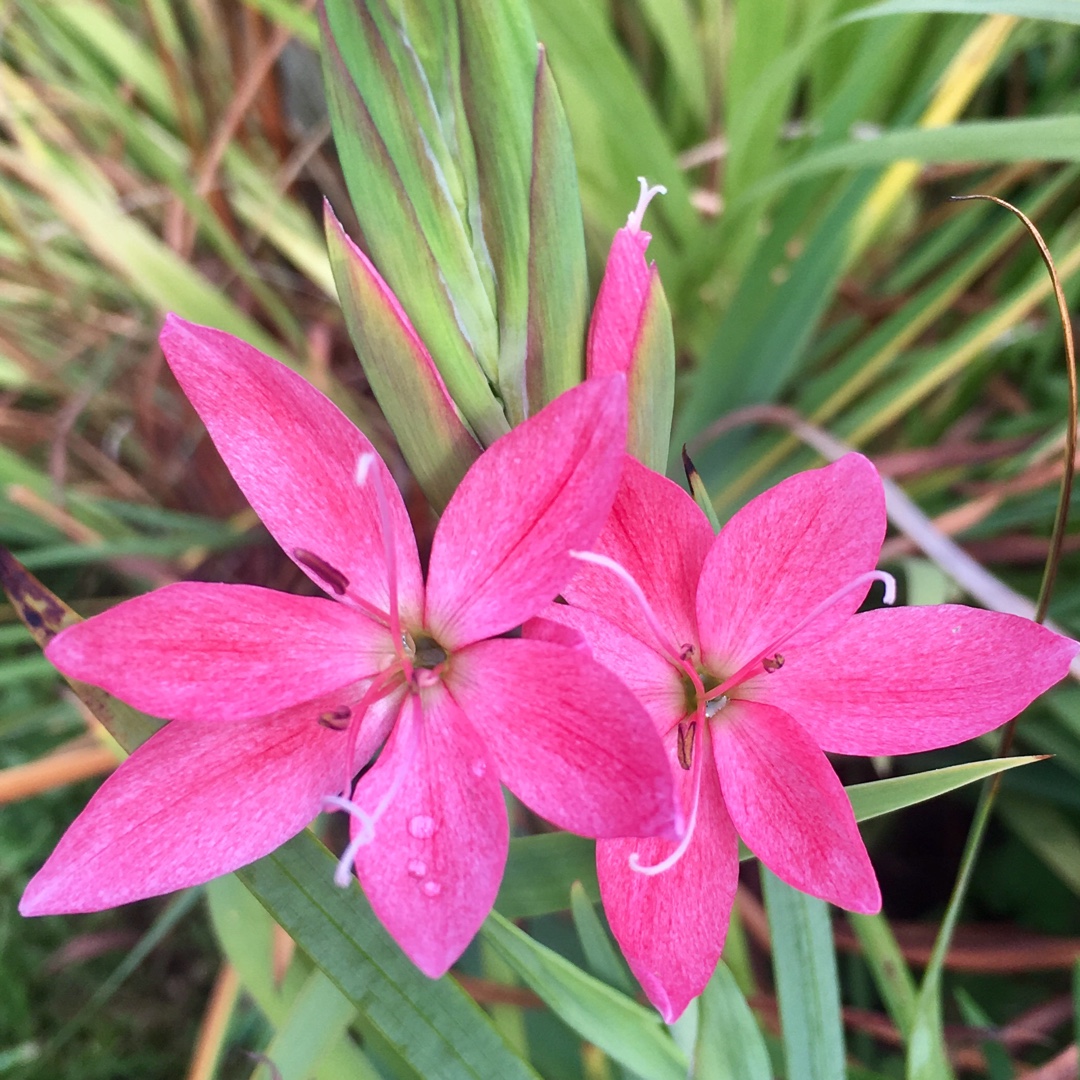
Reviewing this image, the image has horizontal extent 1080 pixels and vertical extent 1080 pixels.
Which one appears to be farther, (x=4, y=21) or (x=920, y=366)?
(x=4, y=21)

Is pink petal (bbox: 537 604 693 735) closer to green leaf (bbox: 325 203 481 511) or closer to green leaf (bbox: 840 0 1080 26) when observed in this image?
green leaf (bbox: 325 203 481 511)

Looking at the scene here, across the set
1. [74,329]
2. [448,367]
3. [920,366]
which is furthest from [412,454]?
[74,329]

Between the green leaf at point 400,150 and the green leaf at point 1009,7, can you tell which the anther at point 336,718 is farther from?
the green leaf at point 1009,7

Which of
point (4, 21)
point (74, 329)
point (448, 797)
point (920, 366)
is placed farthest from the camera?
point (74, 329)

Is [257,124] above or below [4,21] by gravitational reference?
below

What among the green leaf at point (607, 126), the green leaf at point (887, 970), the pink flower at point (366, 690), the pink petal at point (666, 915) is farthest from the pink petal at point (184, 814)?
the green leaf at point (607, 126)

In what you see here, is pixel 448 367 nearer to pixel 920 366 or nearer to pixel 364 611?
pixel 364 611
